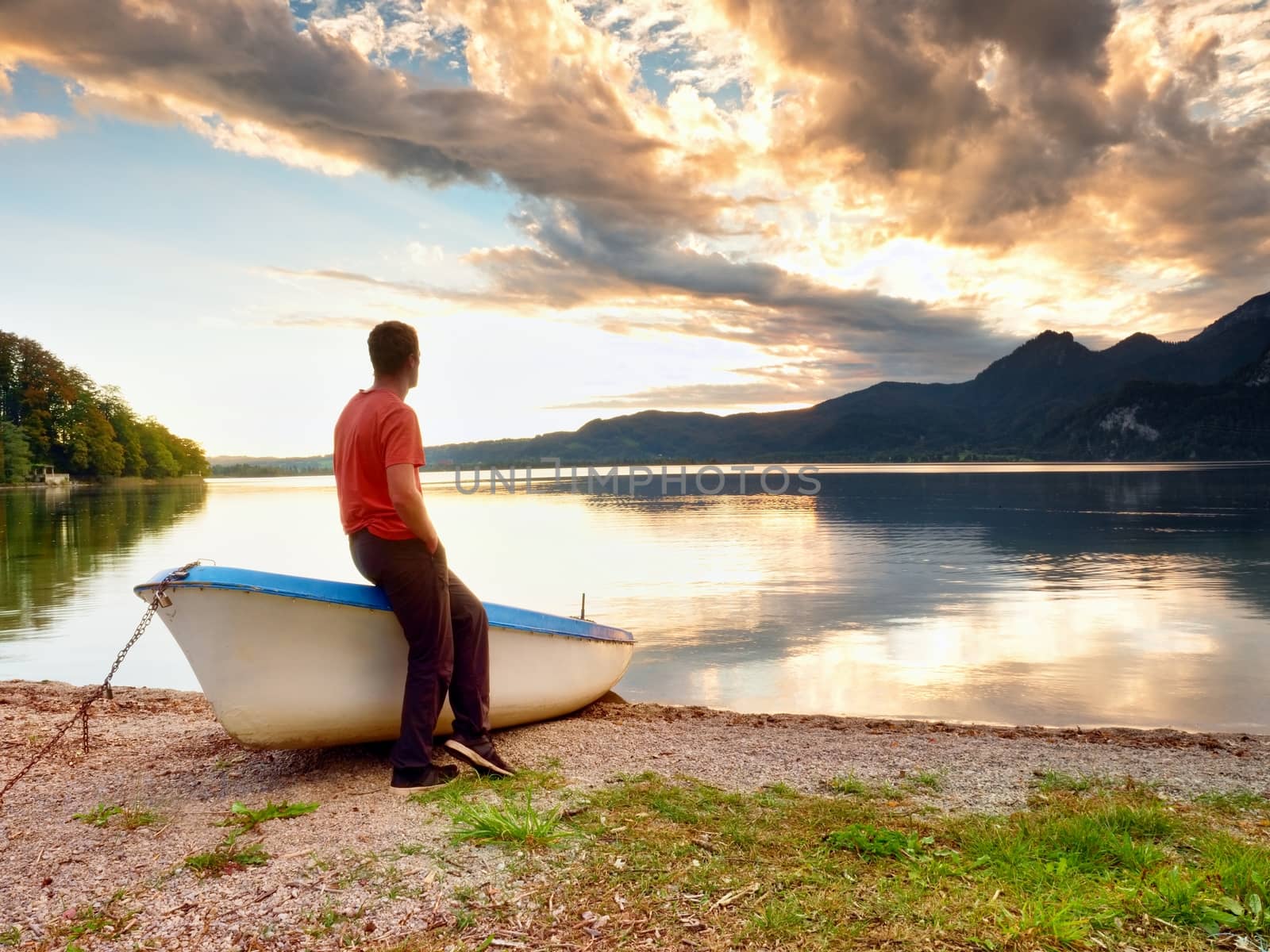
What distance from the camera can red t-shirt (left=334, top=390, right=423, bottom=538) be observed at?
17.9ft

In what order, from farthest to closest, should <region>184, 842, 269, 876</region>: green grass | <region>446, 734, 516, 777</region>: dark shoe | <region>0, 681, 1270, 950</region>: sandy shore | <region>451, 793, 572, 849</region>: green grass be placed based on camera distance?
<region>446, 734, 516, 777</region>: dark shoe
<region>451, 793, 572, 849</region>: green grass
<region>184, 842, 269, 876</region>: green grass
<region>0, 681, 1270, 950</region>: sandy shore

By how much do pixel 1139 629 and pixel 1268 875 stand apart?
43.3 ft

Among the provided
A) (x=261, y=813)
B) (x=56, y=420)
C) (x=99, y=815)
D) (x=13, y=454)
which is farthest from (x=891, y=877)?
(x=56, y=420)

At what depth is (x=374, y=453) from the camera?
5512 millimetres

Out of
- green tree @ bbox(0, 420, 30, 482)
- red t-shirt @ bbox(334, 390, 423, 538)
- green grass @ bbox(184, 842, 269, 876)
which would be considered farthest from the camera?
green tree @ bbox(0, 420, 30, 482)

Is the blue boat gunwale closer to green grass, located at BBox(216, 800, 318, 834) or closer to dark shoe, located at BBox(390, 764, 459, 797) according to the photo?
dark shoe, located at BBox(390, 764, 459, 797)

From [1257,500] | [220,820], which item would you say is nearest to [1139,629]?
[220,820]

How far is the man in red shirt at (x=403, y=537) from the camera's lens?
547cm

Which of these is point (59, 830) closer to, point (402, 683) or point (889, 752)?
point (402, 683)

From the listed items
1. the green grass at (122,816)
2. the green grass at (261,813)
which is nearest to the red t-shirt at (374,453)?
the green grass at (261,813)

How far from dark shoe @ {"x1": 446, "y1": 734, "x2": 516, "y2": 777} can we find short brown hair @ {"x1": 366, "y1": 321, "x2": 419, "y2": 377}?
276 centimetres

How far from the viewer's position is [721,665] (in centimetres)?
1286

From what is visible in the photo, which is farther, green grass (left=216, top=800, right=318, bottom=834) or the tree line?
the tree line

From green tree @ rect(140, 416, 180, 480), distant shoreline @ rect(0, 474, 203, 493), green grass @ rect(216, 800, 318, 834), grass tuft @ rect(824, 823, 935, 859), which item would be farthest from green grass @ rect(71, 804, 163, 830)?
green tree @ rect(140, 416, 180, 480)
